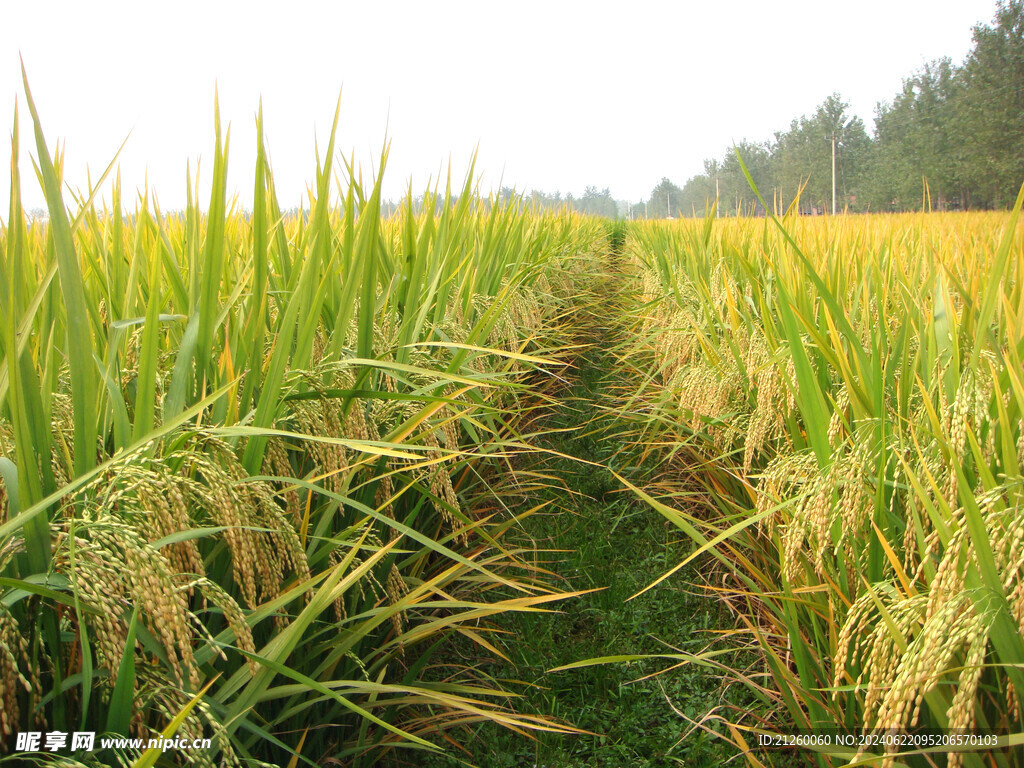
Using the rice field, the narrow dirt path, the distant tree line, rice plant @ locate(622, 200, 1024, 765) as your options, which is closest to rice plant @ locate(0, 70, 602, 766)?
the rice field

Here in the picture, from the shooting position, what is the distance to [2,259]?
0.92 m

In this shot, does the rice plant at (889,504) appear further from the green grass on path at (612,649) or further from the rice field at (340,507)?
the green grass on path at (612,649)

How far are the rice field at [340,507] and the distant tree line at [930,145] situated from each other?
15.4 metres

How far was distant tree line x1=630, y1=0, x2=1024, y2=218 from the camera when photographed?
22859mm

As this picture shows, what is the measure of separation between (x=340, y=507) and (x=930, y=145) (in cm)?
3682

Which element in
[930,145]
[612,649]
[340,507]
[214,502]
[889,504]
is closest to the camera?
[214,502]

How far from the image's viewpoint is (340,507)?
4.87ft

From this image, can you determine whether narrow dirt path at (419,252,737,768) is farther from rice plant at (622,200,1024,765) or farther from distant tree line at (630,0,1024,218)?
distant tree line at (630,0,1024,218)

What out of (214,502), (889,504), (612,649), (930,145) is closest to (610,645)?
(612,649)

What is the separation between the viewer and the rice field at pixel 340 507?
82 centimetres

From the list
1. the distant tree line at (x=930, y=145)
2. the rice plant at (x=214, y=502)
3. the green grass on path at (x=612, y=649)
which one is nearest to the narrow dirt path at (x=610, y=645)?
the green grass on path at (x=612, y=649)

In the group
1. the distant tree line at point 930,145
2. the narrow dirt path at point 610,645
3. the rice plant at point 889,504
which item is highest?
the distant tree line at point 930,145

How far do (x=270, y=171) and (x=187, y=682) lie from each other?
1404mm

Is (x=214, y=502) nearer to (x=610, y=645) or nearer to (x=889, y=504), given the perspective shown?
(x=889, y=504)
